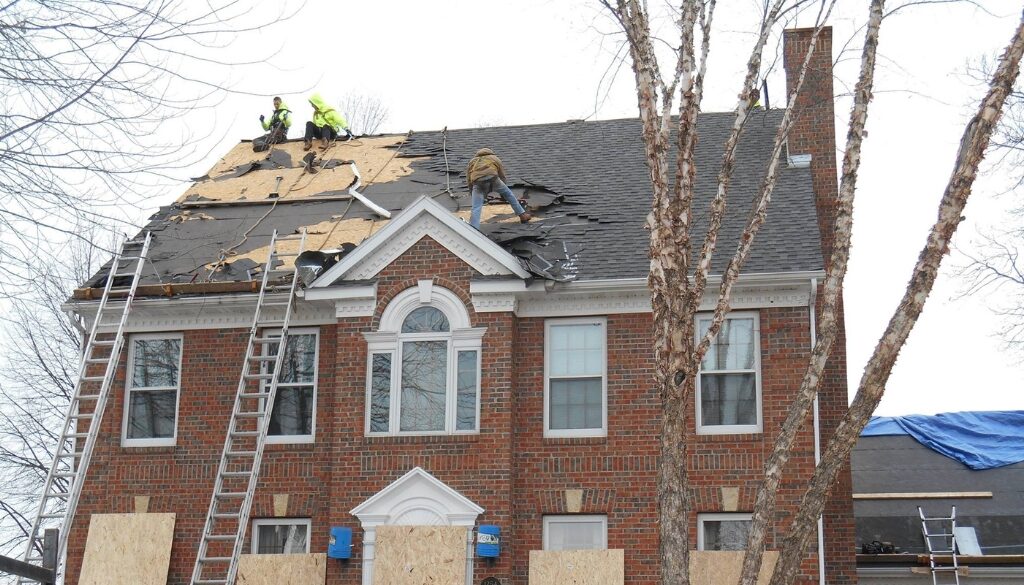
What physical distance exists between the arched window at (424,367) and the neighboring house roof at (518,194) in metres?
1.41

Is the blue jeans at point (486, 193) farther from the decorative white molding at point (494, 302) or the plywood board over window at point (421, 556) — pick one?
the plywood board over window at point (421, 556)

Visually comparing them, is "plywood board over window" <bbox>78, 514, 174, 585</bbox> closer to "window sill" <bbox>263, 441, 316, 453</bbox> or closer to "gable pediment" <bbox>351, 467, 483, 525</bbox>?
"window sill" <bbox>263, 441, 316, 453</bbox>

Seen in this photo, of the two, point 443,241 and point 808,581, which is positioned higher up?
point 443,241

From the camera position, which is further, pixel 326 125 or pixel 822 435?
pixel 326 125

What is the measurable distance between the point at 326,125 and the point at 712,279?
29.6 ft

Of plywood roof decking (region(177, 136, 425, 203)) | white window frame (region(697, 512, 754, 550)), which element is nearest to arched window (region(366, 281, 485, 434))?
white window frame (region(697, 512, 754, 550))

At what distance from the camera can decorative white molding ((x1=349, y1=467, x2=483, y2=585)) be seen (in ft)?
53.1

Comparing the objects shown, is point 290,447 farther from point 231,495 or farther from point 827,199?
point 827,199

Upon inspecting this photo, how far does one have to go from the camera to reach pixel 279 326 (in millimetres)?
17797

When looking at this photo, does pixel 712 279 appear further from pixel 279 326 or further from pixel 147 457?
pixel 147 457

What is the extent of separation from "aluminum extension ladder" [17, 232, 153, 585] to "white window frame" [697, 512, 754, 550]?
7.90 m

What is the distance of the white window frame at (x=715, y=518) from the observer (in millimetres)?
15945

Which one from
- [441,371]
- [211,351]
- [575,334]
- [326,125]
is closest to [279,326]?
[211,351]

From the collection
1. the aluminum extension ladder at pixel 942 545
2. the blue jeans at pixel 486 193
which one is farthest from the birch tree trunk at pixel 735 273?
the aluminum extension ladder at pixel 942 545
